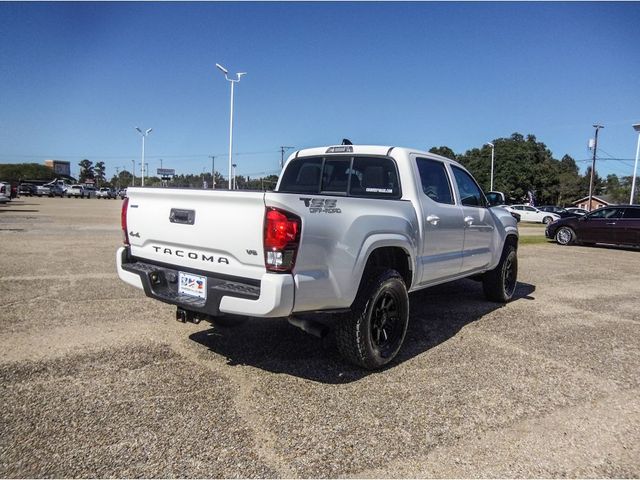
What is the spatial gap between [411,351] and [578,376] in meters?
1.43

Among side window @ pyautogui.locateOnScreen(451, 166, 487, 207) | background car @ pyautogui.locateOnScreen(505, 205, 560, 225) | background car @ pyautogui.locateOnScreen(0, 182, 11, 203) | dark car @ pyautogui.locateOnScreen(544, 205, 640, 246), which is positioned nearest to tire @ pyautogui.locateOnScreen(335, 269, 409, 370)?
side window @ pyautogui.locateOnScreen(451, 166, 487, 207)

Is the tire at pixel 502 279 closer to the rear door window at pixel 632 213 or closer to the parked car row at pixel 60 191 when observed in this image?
the rear door window at pixel 632 213

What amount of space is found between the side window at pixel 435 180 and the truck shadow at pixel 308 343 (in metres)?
1.47

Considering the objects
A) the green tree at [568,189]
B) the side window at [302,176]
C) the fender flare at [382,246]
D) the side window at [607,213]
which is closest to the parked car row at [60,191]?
the side window at [607,213]

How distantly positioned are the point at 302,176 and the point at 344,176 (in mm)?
563

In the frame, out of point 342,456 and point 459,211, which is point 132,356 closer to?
point 342,456

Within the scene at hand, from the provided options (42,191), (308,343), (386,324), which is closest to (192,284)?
(308,343)

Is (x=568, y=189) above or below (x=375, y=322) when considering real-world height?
above

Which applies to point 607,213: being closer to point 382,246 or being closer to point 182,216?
point 382,246


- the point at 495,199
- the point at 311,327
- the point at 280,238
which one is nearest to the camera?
the point at 280,238

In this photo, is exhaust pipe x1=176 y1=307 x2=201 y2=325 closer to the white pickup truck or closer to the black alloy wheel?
the white pickup truck

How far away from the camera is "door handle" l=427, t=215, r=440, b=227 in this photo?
437cm

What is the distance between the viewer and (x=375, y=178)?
176 inches

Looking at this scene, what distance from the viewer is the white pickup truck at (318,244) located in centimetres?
295
